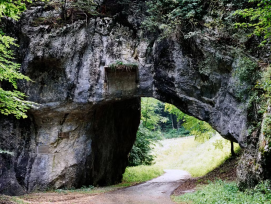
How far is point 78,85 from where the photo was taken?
11586mm

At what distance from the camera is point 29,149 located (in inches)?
460

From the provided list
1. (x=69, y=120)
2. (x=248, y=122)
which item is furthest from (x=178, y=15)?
(x=69, y=120)

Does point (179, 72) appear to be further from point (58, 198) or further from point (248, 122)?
point (58, 198)

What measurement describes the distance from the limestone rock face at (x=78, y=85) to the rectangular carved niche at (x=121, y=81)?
0.05 metres

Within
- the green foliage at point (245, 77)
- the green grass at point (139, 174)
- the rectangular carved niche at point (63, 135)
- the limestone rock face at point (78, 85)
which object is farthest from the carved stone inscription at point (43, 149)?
the green foliage at point (245, 77)

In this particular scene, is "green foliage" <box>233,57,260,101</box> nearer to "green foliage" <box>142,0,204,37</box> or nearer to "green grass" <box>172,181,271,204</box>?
"green foliage" <box>142,0,204,37</box>

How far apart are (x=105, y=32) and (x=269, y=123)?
8.55 meters

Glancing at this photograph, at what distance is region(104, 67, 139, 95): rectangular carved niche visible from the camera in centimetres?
1193

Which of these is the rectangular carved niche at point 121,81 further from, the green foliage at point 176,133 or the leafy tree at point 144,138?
the green foliage at point 176,133

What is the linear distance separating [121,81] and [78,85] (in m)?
2.20

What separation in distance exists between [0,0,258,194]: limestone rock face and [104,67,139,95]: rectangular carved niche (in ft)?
0.17

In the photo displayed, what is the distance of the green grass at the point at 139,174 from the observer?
1684cm

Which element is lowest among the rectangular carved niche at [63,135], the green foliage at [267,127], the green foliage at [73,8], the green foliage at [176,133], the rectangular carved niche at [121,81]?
the green foliage at [176,133]

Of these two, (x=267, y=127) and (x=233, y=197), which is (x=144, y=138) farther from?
(x=267, y=127)
